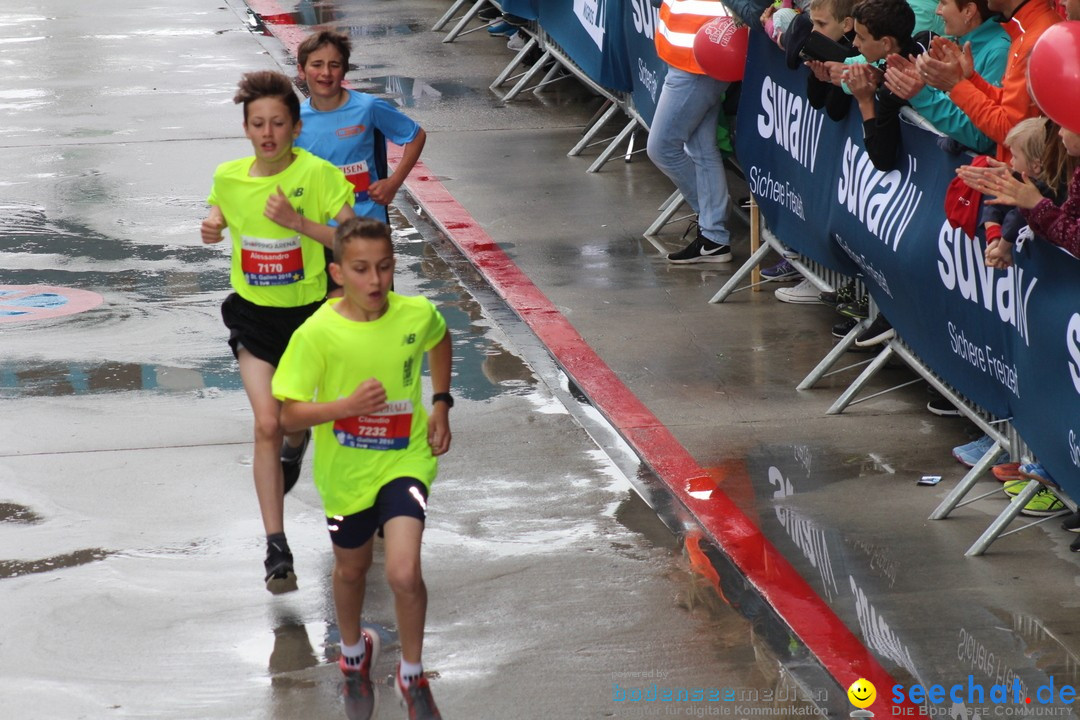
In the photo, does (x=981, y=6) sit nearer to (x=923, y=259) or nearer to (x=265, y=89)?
(x=923, y=259)

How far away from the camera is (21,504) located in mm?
6992

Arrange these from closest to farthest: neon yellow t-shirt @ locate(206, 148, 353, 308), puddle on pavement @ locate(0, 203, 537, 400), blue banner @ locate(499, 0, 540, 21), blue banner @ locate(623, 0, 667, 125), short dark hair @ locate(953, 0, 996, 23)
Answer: neon yellow t-shirt @ locate(206, 148, 353, 308) < short dark hair @ locate(953, 0, 996, 23) < puddle on pavement @ locate(0, 203, 537, 400) < blue banner @ locate(623, 0, 667, 125) < blue banner @ locate(499, 0, 540, 21)

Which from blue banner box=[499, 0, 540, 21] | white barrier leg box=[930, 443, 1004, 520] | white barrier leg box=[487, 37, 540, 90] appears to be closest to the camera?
white barrier leg box=[930, 443, 1004, 520]

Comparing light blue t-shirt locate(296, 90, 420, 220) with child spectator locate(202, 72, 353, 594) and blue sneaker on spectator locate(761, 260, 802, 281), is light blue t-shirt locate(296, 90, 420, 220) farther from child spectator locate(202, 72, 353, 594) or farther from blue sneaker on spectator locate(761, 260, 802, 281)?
blue sneaker on spectator locate(761, 260, 802, 281)

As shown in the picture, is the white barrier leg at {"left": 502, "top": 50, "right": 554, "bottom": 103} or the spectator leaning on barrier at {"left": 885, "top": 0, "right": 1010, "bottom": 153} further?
the white barrier leg at {"left": 502, "top": 50, "right": 554, "bottom": 103}

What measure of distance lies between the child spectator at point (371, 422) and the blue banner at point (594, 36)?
7459 millimetres

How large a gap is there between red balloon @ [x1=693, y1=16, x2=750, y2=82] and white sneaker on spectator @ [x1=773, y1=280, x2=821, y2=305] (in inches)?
56.2

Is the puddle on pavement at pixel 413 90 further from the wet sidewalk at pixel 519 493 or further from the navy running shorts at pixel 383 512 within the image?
the navy running shorts at pixel 383 512

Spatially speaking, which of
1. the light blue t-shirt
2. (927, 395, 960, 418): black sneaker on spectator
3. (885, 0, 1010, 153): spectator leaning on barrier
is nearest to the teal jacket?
(885, 0, 1010, 153): spectator leaning on barrier

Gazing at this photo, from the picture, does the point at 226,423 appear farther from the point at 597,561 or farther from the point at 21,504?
the point at 597,561

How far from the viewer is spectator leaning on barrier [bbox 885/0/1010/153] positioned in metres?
6.93

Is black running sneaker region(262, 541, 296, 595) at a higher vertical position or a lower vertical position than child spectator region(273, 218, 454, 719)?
lower

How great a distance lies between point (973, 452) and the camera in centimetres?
728

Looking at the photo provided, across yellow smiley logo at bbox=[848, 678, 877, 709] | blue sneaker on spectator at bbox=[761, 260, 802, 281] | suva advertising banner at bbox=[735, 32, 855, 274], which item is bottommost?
blue sneaker on spectator at bbox=[761, 260, 802, 281]
